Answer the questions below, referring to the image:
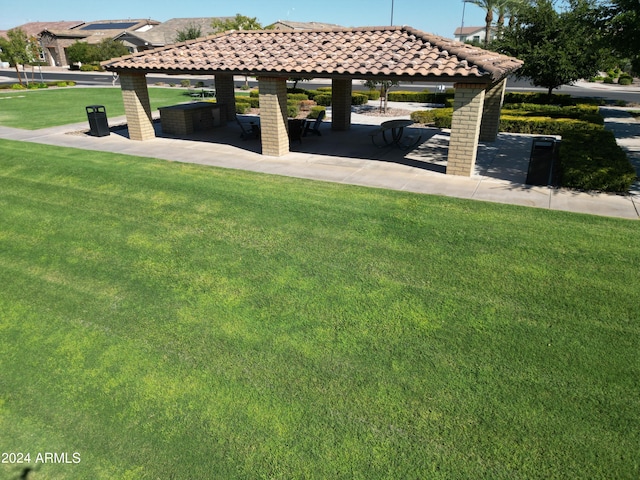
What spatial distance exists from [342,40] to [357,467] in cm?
1442

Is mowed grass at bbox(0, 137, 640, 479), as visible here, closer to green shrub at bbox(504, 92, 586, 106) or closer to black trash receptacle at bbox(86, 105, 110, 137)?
black trash receptacle at bbox(86, 105, 110, 137)

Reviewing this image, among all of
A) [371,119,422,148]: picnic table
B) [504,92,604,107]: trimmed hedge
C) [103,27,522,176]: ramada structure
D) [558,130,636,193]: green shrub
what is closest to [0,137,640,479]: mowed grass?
[558,130,636,193]: green shrub

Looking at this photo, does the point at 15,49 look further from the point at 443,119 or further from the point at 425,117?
the point at 443,119

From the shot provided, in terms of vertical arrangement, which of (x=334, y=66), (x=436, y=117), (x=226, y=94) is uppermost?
(x=334, y=66)

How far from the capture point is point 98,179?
12242 millimetres

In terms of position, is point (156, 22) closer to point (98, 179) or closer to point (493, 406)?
point (98, 179)

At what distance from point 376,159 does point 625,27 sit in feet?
27.1

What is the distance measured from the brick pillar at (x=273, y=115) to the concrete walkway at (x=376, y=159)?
424mm

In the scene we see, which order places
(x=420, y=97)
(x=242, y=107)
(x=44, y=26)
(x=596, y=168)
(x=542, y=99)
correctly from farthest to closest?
(x=44, y=26) → (x=420, y=97) → (x=542, y=99) → (x=242, y=107) → (x=596, y=168)

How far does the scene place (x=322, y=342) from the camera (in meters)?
5.80

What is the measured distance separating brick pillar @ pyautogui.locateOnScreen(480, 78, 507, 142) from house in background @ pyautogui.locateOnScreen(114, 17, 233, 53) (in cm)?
6663

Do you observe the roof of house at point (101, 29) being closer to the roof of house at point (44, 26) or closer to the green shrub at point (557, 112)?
the roof of house at point (44, 26)

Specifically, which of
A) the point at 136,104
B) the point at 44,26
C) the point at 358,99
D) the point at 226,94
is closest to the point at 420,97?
the point at 358,99

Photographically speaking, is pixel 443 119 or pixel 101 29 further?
pixel 101 29
